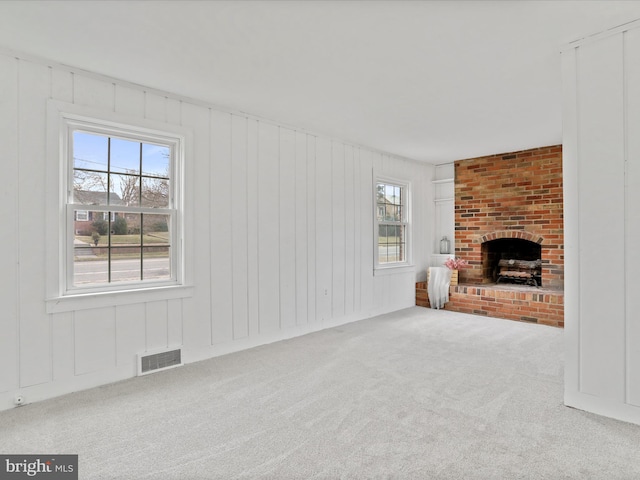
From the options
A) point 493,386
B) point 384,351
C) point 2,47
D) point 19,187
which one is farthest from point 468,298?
point 2,47

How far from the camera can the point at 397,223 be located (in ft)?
20.0

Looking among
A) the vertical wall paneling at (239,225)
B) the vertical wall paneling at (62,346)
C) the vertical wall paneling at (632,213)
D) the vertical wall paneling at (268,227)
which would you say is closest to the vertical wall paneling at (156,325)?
the vertical wall paneling at (62,346)

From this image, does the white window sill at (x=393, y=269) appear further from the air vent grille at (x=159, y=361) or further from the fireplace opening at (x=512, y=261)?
the air vent grille at (x=159, y=361)

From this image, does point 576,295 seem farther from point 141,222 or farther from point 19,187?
point 19,187

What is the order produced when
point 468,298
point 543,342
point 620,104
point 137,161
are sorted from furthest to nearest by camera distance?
point 468,298, point 543,342, point 137,161, point 620,104

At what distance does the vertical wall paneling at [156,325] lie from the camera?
333 cm

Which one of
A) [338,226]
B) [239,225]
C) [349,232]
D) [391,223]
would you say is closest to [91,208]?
[239,225]

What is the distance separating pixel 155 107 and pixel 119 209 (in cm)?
96

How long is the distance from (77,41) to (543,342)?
508cm

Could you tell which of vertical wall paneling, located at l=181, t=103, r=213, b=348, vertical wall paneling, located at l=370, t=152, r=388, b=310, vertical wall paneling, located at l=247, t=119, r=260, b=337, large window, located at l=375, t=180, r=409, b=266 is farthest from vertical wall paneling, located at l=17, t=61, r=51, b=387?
large window, located at l=375, t=180, r=409, b=266

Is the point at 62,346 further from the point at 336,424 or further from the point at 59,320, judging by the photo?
the point at 336,424

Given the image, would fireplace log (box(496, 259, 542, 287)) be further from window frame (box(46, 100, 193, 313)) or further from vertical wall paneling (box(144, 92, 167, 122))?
vertical wall paneling (box(144, 92, 167, 122))

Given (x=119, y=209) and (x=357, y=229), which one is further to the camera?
(x=357, y=229)

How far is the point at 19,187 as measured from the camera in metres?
2.72
